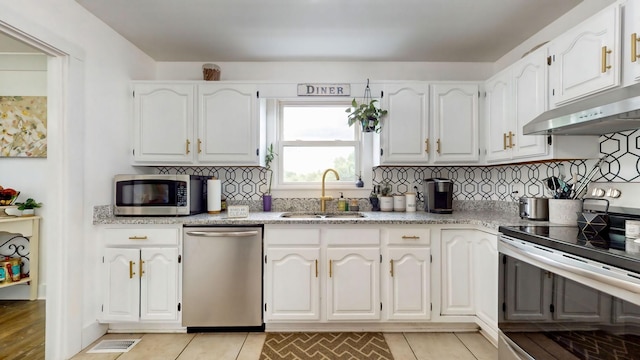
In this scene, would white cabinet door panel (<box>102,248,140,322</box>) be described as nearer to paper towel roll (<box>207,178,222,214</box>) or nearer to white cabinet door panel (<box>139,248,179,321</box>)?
white cabinet door panel (<box>139,248,179,321</box>)

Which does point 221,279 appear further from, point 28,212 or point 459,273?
point 28,212

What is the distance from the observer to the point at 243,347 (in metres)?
2.19

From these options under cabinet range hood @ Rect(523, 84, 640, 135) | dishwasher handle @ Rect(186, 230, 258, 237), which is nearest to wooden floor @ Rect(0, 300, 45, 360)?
dishwasher handle @ Rect(186, 230, 258, 237)

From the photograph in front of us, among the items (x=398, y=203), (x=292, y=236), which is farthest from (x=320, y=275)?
(x=398, y=203)

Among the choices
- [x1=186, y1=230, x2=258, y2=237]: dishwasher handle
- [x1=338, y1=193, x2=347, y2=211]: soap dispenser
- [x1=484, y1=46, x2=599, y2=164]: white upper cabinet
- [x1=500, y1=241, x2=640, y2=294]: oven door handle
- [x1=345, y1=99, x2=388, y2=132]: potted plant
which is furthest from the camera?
[x1=338, y1=193, x2=347, y2=211]: soap dispenser

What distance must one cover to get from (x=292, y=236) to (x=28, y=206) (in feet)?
8.65

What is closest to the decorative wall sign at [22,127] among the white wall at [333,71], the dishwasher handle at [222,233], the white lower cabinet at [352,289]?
the white wall at [333,71]

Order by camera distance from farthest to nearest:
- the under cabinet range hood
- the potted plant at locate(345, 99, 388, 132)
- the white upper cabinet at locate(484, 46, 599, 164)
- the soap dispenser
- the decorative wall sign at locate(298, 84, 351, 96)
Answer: the soap dispenser → the decorative wall sign at locate(298, 84, 351, 96) → the potted plant at locate(345, 99, 388, 132) → the white upper cabinet at locate(484, 46, 599, 164) → the under cabinet range hood

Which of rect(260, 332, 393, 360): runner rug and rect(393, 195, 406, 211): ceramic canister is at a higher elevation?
rect(393, 195, 406, 211): ceramic canister

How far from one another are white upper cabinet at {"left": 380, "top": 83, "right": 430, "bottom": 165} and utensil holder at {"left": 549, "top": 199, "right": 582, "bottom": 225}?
1010 millimetres

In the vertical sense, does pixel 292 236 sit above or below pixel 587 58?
below

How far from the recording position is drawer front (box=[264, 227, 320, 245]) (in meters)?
2.36

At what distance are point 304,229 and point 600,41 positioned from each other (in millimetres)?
2120

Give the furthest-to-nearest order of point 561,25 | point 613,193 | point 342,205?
1. point 342,205
2. point 561,25
3. point 613,193
